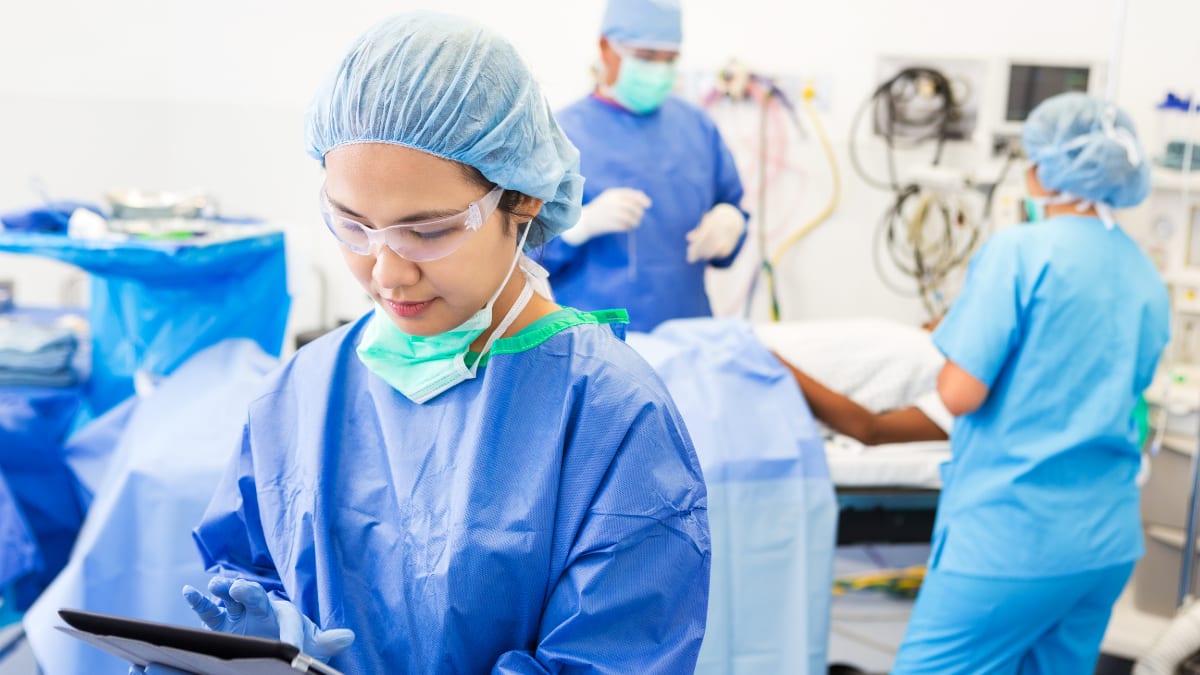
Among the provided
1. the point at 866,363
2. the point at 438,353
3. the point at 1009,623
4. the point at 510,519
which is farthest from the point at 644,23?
the point at 510,519

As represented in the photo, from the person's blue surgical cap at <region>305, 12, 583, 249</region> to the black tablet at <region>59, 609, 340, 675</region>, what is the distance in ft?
1.45

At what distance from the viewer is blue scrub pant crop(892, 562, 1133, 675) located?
5.96ft

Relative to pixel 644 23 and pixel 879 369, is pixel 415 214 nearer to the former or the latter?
pixel 879 369

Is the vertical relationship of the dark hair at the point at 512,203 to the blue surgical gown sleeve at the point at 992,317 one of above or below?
above

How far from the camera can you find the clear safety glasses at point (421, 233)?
0.98m

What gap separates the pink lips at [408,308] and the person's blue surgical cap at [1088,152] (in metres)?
1.34

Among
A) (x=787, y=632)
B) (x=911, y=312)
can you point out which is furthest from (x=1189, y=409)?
(x=787, y=632)

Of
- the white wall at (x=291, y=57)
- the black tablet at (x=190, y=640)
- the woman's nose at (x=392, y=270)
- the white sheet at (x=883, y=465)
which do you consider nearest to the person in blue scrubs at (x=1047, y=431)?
the white sheet at (x=883, y=465)

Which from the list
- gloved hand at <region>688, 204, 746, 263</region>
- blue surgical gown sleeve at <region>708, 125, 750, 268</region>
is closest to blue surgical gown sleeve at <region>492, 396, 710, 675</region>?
gloved hand at <region>688, 204, 746, 263</region>

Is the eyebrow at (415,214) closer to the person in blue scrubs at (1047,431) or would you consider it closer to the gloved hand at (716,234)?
the person in blue scrubs at (1047,431)

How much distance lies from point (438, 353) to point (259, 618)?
299mm

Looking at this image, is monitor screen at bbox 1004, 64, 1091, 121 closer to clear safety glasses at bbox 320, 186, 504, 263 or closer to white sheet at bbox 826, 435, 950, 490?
white sheet at bbox 826, 435, 950, 490

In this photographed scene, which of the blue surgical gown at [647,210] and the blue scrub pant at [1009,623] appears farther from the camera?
the blue surgical gown at [647,210]

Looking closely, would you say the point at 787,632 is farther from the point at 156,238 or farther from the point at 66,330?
the point at 66,330
